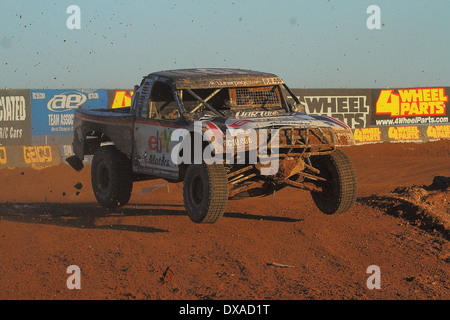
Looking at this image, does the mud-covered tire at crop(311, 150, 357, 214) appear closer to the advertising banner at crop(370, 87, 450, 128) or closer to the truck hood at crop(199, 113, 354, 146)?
the truck hood at crop(199, 113, 354, 146)

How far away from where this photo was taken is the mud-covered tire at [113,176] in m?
11.2

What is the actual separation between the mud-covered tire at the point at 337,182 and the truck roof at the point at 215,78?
1455mm

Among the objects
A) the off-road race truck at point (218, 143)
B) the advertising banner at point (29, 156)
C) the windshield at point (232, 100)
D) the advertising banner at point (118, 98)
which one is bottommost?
the advertising banner at point (29, 156)

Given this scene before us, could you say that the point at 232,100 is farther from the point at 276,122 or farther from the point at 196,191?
the point at 196,191

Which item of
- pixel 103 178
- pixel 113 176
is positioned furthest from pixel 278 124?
pixel 103 178

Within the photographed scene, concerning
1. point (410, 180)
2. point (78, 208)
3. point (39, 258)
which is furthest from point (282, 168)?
point (410, 180)

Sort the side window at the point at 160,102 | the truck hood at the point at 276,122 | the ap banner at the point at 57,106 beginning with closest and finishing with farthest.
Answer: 1. the truck hood at the point at 276,122
2. the side window at the point at 160,102
3. the ap banner at the point at 57,106

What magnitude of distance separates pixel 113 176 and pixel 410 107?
17347 mm

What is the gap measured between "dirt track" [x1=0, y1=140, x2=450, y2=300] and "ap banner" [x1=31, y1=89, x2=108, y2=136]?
8.16 meters

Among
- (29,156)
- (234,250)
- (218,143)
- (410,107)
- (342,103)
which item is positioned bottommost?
(234,250)

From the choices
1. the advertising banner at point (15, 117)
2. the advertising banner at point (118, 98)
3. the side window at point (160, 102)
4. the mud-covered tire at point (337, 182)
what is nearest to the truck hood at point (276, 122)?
the mud-covered tire at point (337, 182)

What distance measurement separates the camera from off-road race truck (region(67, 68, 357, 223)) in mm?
8859

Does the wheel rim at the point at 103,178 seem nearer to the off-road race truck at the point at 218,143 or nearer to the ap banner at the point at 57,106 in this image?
the off-road race truck at the point at 218,143

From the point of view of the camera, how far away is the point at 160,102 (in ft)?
35.1
